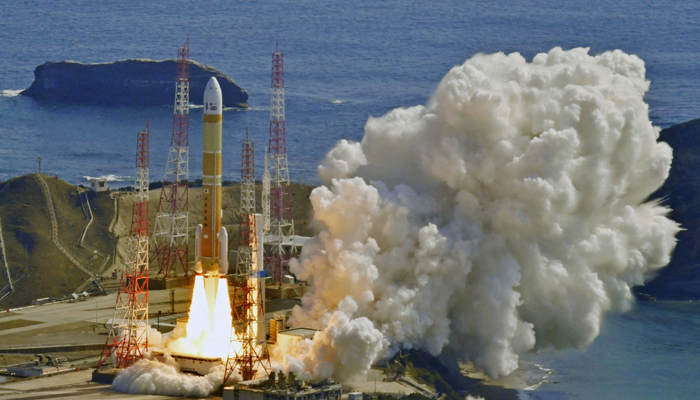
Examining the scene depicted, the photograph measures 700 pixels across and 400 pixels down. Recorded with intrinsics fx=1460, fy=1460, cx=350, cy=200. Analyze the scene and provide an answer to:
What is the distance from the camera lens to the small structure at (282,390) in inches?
2633

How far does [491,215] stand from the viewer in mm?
79562

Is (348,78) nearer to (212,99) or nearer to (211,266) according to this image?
(212,99)

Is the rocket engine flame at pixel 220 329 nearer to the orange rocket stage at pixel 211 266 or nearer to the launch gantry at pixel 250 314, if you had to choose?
the orange rocket stage at pixel 211 266

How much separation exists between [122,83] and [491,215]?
108690mm

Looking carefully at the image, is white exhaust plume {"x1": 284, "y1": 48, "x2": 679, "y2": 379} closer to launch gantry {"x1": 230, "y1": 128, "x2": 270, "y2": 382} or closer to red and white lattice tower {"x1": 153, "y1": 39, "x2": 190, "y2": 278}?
launch gantry {"x1": 230, "y1": 128, "x2": 270, "y2": 382}

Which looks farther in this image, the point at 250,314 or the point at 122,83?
the point at 122,83

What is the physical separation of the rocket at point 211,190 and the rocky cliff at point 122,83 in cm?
9294

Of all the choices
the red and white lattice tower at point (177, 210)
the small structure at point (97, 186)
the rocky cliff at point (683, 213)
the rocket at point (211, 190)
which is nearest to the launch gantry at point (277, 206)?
the red and white lattice tower at point (177, 210)

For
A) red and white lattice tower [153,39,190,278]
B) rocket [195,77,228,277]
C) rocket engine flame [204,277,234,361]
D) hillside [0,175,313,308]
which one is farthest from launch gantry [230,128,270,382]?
hillside [0,175,313,308]

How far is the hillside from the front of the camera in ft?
343

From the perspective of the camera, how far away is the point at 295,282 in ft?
321

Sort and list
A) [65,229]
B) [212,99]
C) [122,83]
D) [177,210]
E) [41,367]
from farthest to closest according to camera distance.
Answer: [122,83] → [65,229] → [177,210] → [41,367] → [212,99]

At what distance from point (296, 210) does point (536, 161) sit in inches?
1578

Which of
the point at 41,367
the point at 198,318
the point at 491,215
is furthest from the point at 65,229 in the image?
the point at 491,215
